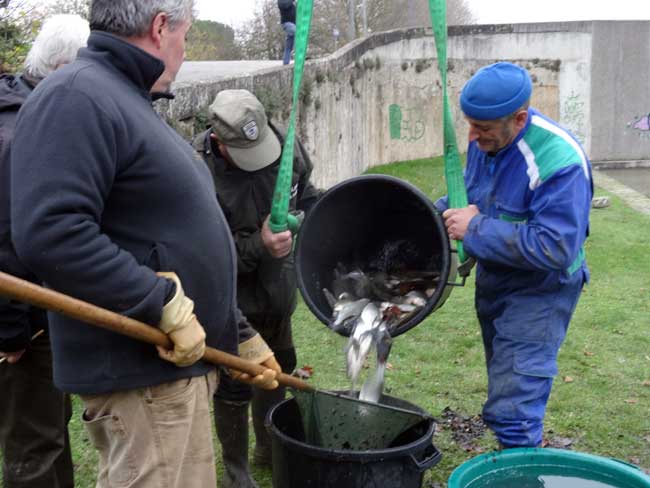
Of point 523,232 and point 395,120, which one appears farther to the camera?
point 395,120

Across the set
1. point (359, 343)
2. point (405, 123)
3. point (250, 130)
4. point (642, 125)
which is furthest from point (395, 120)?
point (359, 343)

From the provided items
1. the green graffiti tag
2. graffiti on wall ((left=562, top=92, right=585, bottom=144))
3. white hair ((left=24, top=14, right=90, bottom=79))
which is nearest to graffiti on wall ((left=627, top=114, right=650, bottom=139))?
graffiti on wall ((left=562, top=92, right=585, bottom=144))

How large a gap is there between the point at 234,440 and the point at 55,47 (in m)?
2.01

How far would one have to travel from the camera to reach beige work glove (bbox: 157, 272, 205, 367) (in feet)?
8.02

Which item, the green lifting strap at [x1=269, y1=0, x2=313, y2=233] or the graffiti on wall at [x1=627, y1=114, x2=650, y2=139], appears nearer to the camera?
the green lifting strap at [x1=269, y1=0, x2=313, y2=233]

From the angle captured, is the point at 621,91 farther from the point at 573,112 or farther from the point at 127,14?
the point at 127,14

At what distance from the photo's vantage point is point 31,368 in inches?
135

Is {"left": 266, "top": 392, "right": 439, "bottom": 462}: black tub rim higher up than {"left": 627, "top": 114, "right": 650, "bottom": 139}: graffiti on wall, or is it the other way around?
{"left": 266, "top": 392, "right": 439, "bottom": 462}: black tub rim

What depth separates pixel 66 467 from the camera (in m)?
3.94

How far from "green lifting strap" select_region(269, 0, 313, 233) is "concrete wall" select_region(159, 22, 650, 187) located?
37.5 ft

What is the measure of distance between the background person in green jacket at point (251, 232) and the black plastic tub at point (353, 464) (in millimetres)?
889

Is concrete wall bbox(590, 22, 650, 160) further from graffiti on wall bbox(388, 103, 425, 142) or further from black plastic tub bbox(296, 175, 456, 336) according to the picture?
black plastic tub bbox(296, 175, 456, 336)

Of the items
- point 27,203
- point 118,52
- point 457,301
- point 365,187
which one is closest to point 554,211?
point 365,187

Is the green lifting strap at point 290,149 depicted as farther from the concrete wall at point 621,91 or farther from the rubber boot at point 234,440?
the concrete wall at point 621,91
